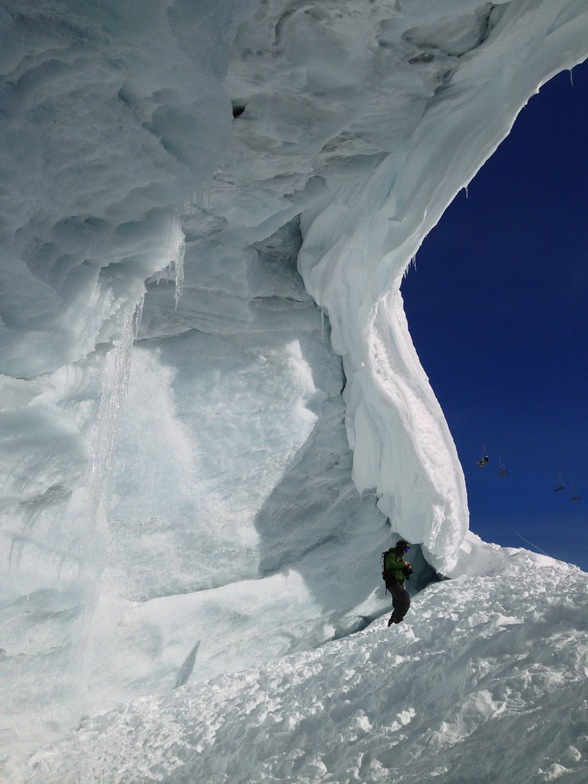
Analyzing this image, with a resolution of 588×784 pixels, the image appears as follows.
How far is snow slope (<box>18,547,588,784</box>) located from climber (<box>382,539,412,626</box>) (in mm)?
431

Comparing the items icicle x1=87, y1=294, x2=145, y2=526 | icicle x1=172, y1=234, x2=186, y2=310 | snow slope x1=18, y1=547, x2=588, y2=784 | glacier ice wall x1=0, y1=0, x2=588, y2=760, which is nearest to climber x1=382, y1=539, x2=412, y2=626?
snow slope x1=18, y1=547, x2=588, y2=784

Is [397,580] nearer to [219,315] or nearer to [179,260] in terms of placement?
[219,315]

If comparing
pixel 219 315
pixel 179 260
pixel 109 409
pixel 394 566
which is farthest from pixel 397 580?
pixel 179 260

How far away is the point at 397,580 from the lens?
7609 millimetres

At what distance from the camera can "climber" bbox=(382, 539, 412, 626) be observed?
7492 mm

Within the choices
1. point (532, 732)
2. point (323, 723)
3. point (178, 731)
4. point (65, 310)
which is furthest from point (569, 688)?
point (65, 310)

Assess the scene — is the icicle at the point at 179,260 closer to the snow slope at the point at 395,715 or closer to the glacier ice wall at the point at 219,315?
the glacier ice wall at the point at 219,315

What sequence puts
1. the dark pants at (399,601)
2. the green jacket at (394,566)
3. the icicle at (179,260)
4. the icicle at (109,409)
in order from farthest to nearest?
the green jacket at (394,566)
the dark pants at (399,601)
the icicle at (109,409)
the icicle at (179,260)

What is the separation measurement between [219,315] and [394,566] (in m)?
4.00

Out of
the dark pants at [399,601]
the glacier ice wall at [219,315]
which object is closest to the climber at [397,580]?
the dark pants at [399,601]

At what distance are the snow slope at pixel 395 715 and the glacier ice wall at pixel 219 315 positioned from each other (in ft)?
3.58

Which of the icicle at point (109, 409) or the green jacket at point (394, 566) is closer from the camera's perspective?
the icicle at point (109, 409)

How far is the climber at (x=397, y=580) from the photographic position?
7.49m

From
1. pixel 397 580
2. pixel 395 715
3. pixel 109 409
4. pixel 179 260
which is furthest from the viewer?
pixel 397 580
